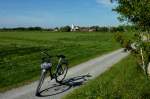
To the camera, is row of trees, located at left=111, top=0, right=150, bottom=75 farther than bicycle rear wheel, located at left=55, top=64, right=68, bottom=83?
No

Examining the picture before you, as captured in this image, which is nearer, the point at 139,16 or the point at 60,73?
the point at 139,16

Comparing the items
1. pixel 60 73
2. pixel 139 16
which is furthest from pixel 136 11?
pixel 60 73

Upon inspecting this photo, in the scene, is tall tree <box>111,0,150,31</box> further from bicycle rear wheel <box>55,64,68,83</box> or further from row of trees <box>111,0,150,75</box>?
bicycle rear wheel <box>55,64,68,83</box>

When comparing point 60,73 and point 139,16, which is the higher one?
point 139,16

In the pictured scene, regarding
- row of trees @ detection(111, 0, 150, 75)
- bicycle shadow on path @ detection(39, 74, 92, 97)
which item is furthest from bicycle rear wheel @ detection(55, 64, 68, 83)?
row of trees @ detection(111, 0, 150, 75)

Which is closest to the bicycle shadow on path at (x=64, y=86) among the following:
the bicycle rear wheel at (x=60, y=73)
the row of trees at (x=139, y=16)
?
the bicycle rear wheel at (x=60, y=73)

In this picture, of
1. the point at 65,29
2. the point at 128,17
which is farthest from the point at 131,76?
the point at 65,29

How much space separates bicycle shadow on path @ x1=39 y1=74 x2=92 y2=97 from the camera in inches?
489

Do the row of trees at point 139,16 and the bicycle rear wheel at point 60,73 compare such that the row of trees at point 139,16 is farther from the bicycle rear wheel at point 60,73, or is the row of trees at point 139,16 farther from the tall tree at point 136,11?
the bicycle rear wheel at point 60,73

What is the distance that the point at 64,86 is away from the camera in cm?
1379

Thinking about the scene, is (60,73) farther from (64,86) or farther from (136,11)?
(136,11)

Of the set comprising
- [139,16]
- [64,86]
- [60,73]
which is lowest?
[64,86]

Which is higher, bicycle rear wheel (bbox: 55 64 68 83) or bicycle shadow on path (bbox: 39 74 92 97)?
bicycle rear wheel (bbox: 55 64 68 83)

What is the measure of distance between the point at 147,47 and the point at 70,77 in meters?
3.79
